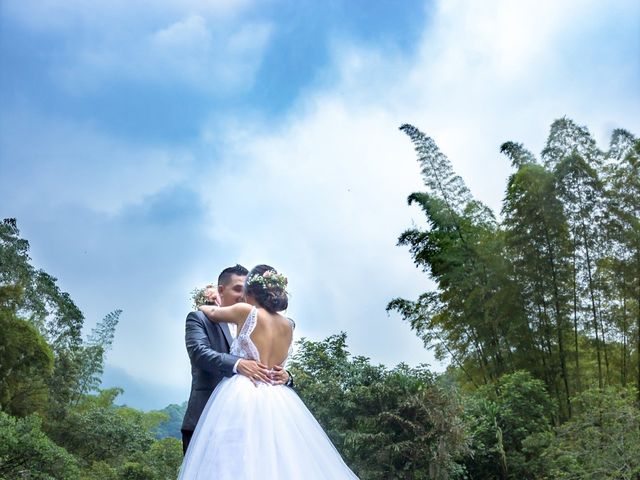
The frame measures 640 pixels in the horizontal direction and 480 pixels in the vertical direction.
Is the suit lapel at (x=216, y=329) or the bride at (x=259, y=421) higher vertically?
the suit lapel at (x=216, y=329)

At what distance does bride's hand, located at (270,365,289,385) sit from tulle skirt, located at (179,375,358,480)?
0.03 metres

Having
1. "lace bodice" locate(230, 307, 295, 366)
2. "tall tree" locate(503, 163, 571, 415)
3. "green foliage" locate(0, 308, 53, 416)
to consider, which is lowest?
"lace bodice" locate(230, 307, 295, 366)

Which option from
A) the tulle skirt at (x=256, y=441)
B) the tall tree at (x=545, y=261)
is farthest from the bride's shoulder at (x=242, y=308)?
the tall tree at (x=545, y=261)

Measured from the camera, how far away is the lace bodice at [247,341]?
96.0 inches

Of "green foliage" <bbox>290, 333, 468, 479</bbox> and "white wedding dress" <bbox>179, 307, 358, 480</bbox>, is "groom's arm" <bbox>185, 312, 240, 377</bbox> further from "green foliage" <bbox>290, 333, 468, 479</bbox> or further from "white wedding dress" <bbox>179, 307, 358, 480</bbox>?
"green foliage" <bbox>290, 333, 468, 479</bbox>

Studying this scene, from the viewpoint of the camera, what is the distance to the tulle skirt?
213 centimetres

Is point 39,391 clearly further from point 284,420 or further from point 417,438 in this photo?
point 284,420

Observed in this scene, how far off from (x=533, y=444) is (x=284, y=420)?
8.66m

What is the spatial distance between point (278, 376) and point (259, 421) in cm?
26

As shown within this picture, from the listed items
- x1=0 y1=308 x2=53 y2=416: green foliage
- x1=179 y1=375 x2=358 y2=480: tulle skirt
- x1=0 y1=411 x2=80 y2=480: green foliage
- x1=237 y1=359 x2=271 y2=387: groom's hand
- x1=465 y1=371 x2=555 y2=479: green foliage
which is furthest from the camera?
x1=0 y1=308 x2=53 y2=416: green foliage

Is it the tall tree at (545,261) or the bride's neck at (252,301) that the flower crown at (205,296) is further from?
the tall tree at (545,261)

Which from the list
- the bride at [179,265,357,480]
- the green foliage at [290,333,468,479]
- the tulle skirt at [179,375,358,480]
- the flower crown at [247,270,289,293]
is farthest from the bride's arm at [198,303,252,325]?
the green foliage at [290,333,468,479]

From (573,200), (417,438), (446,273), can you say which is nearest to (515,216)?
(573,200)

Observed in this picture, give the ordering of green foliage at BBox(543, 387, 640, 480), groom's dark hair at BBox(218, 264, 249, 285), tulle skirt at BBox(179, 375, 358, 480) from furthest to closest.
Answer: green foliage at BBox(543, 387, 640, 480), groom's dark hair at BBox(218, 264, 249, 285), tulle skirt at BBox(179, 375, 358, 480)
